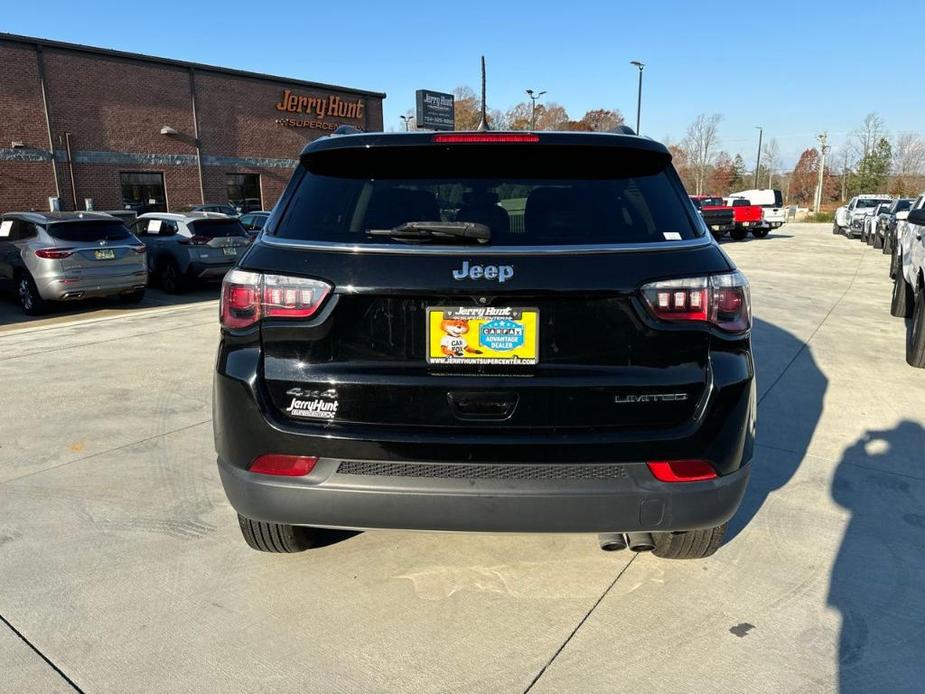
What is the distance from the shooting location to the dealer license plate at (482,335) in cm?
219

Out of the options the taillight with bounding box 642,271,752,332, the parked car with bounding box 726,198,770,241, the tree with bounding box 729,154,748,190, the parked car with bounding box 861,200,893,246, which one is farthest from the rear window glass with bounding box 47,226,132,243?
the tree with bounding box 729,154,748,190

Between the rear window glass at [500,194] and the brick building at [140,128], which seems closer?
the rear window glass at [500,194]

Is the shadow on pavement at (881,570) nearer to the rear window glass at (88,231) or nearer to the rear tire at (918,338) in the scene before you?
the rear tire at (918,338)

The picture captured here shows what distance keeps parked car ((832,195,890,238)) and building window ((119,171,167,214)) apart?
2860cm

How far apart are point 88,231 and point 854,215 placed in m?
29.3

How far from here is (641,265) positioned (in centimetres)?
222

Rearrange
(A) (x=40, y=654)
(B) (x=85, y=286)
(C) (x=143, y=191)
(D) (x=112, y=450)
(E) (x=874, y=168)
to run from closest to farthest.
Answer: (A) (x=40, y=654) → (D) (x=112, y=450) → (B) (x=85, y=286) → (C) (x=143, y=191) → (E) (x=874, y=168)

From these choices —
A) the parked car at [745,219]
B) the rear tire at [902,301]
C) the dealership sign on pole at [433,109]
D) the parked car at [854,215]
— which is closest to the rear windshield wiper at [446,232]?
the rear tire at [902,301]

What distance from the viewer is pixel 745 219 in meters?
27.0

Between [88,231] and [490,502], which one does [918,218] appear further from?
[88,231]

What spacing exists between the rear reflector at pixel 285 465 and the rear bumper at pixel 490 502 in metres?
0.02

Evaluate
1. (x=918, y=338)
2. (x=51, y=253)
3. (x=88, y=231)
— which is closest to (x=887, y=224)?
(x=918, y=338)

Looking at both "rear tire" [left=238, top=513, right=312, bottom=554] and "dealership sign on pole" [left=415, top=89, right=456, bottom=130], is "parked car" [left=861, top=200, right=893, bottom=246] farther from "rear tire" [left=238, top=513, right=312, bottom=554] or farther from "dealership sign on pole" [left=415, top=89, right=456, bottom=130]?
"dealership sign on pole" [left=415, top=89, right=456, bottom=130]

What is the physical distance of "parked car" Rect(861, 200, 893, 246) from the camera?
23348 mm
